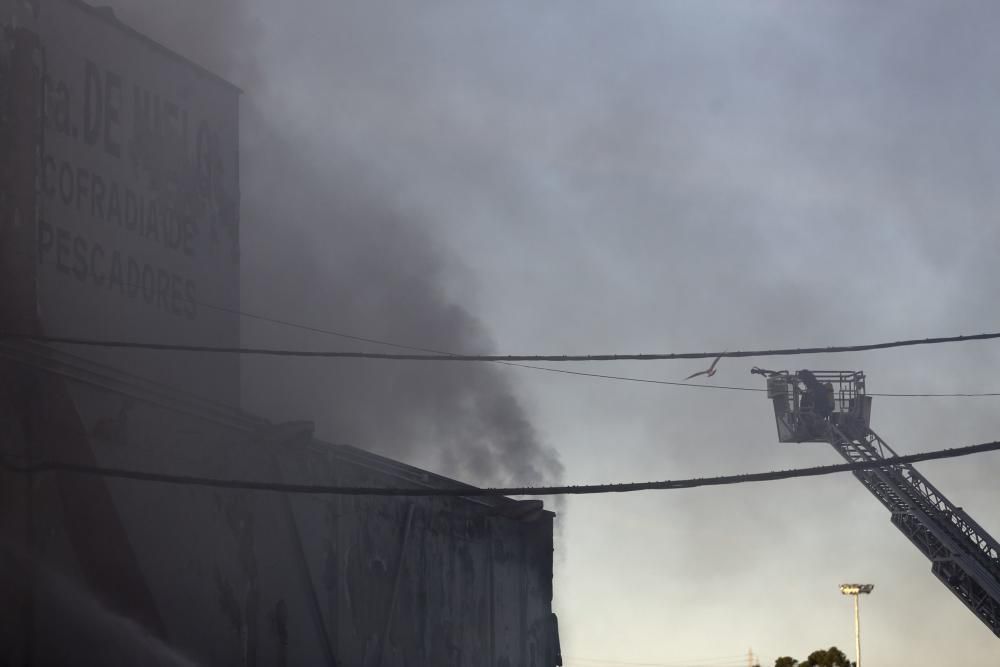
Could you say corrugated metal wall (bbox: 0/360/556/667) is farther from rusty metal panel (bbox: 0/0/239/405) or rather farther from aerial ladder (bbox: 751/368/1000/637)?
aerial ladder (bbox: 751/368/1000/637)

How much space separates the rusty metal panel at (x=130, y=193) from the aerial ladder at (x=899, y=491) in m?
23.4

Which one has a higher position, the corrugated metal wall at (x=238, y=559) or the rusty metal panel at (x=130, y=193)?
the rusty metal panel at (x=130, y=193)

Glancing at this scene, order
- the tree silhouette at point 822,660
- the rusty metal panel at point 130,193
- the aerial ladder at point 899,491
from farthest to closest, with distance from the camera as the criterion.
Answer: the tree silhouette at point 822,660 → the aerial ladder at point 899,491 → the rusty metal panel at point 130,193

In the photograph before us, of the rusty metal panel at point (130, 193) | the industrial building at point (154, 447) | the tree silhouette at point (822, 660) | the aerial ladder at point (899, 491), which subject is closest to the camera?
the industrial building at point (154, 447)

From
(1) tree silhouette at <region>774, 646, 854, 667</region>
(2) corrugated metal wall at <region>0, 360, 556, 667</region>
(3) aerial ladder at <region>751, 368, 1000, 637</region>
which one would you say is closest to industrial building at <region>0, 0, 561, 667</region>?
(2) corrugated metal wall at <region>0, 360, 556, 667</region>

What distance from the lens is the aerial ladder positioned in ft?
125

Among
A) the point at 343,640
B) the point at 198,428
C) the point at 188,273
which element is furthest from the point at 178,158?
the point at 343,640

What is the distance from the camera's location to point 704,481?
1349cm

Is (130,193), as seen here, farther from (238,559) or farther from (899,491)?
(899,491)

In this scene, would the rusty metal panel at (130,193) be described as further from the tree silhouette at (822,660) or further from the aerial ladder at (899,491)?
the tree silhouette at (822,660)

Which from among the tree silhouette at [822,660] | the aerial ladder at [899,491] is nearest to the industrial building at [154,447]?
the aerial ladder at [899,491]

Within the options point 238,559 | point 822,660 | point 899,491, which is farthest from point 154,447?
point 822,660

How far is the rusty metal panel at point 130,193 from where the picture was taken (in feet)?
52.6

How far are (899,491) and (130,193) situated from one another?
28175 mm
